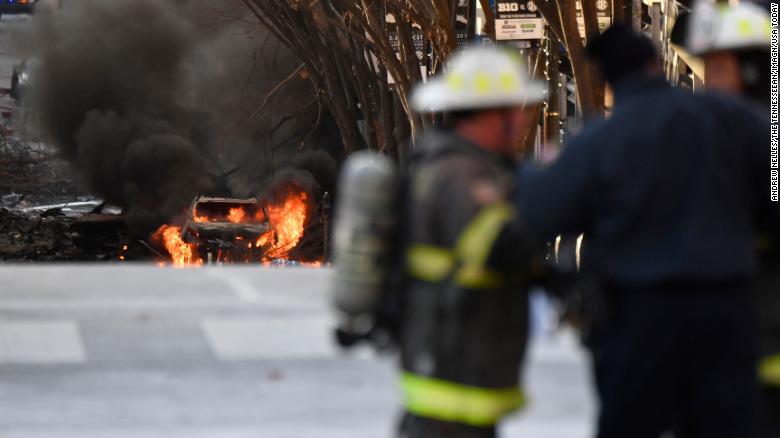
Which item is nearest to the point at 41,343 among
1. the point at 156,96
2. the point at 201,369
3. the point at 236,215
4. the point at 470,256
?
the point at 201,369

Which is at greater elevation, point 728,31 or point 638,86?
point 728,31

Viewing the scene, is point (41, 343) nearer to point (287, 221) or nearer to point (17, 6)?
point (287, 221)

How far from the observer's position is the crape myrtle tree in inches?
736

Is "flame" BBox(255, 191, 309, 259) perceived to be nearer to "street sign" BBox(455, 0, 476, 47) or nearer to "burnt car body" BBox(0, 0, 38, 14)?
"street sign" BBox(455, 0, 476, 47)

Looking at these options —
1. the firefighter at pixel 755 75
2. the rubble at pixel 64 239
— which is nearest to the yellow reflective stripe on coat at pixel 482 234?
the firefighter at pixel 755 75

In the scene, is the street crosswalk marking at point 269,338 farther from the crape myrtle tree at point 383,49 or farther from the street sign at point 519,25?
the street sign at point 519,25

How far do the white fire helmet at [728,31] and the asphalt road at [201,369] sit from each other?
8.87ft

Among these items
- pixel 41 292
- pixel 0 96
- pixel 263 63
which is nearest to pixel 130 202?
pixel 263 63

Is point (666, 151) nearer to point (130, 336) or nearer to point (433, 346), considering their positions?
point (433, 346)

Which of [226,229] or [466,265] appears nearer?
[466,265]

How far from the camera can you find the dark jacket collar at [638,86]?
4.23 metres

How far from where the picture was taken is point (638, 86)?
424 centimetres

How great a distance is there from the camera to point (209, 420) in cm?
727

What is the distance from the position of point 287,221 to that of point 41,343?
3476cm
